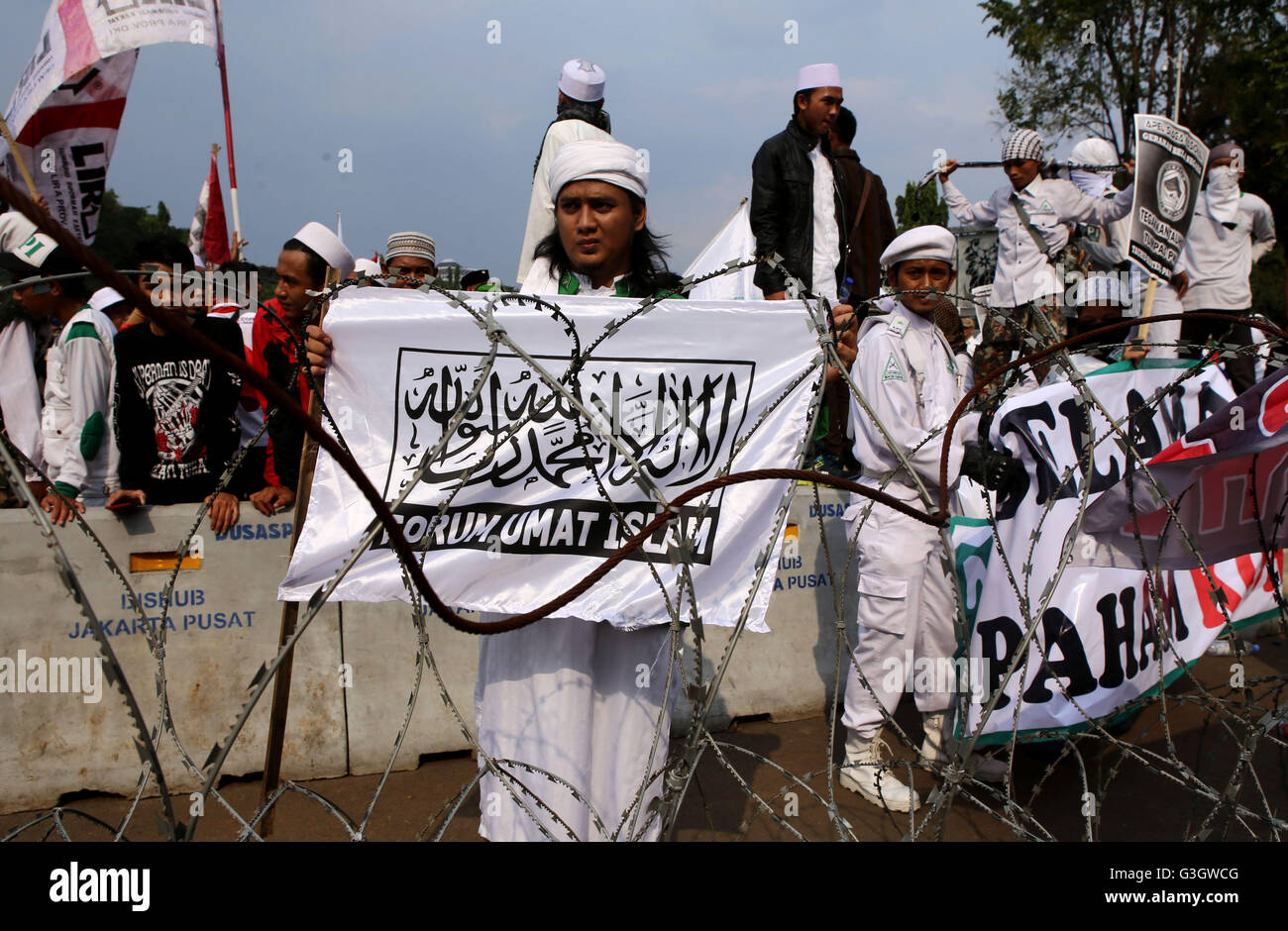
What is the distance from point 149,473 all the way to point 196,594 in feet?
1.99

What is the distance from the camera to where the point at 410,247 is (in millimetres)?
6477

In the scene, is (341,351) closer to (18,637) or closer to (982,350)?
(18,637)

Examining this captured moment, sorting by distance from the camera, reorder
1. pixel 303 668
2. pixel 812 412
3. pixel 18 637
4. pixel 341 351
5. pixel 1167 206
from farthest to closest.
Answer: pixel 1167 206
pixel 303 668
pixel 18 637
pixel 341 351
pixel 812 412

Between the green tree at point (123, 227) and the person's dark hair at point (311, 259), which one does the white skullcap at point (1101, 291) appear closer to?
the person's dark hair at point (311, 259)

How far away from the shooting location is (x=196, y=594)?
4207mm

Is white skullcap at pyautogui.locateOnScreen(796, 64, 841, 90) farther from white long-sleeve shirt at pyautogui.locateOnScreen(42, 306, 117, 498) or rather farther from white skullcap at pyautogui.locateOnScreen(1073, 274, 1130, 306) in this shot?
white long-sleeve shirt at pyautogui.locateOnScreen(42, 306, 117, 498)

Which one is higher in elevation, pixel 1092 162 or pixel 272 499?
pixel 1092 162

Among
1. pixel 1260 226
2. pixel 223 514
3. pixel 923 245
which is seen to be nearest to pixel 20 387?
pixel 223 514

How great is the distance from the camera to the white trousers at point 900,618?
153 inches

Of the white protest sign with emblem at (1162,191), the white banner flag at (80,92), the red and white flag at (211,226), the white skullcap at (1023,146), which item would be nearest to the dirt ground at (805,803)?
the white protest sign with emblem at (1162,191)

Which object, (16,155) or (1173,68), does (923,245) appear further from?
(1173,68)

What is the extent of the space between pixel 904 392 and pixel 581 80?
2396mm
